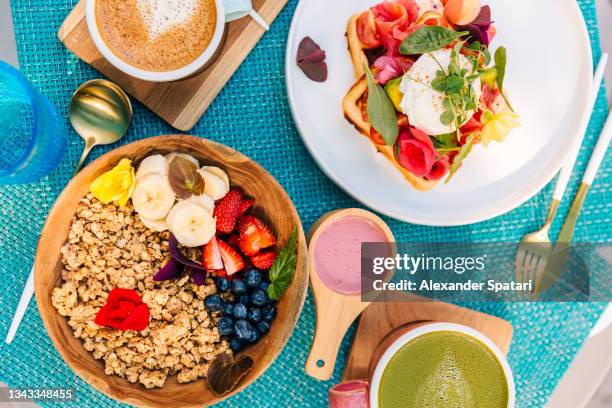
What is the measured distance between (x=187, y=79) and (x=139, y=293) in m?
0.44

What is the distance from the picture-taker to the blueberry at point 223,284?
1137mm

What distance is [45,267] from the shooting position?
109 centimetres

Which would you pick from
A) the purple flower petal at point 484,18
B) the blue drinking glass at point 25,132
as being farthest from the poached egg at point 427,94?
the blue drinking glass at point 25,132

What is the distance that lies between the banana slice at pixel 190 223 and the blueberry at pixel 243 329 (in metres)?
0.17

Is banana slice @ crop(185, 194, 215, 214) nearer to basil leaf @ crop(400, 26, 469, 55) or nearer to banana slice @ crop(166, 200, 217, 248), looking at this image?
banana slice @ crop(166, 200, 217, 248)

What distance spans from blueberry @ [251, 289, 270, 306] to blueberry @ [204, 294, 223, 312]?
6 centimetres

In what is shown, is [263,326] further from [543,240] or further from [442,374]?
[543,240]

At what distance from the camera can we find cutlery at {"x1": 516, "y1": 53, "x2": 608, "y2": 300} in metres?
1.34

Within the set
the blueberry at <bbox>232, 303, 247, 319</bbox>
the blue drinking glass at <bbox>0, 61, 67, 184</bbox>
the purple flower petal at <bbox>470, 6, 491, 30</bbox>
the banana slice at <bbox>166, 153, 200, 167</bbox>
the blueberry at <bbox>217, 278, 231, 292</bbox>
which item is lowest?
the blue drinking glass at <bbox>0, 61, 67, 184</bbox>

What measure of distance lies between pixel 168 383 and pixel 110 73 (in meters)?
0.63

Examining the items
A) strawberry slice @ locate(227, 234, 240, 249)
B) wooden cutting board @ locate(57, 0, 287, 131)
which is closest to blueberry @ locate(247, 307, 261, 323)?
strawberry slice @ locate(227, 234, 240, 249)

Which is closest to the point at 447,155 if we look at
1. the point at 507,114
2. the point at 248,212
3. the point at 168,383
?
the point at 507,114

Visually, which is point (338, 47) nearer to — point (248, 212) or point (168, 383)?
point (248, 212)

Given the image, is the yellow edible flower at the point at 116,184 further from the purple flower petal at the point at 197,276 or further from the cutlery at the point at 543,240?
the cutlery at the point at 543,240
